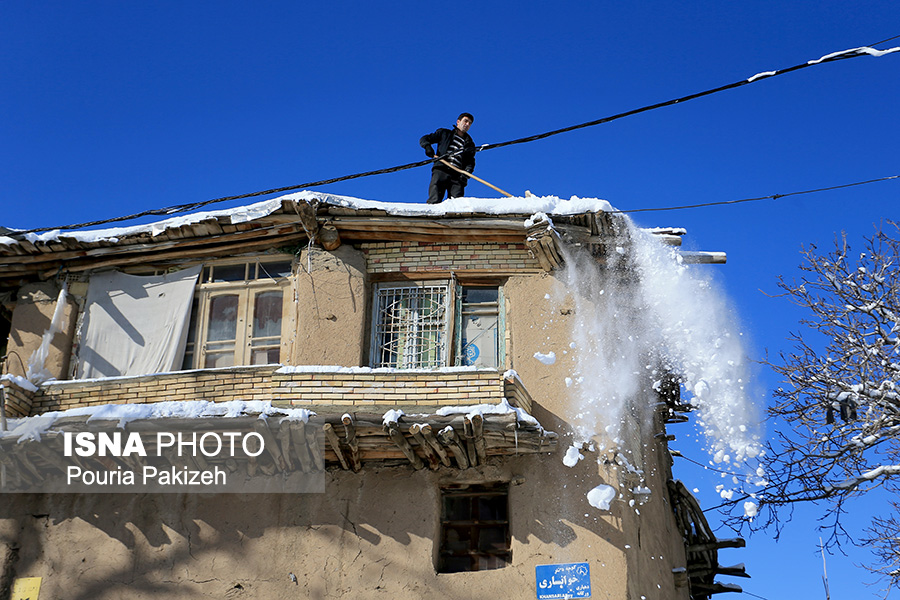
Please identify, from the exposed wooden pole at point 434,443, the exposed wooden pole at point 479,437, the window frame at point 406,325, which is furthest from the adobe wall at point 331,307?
the exposed wooden pole at point 479,437

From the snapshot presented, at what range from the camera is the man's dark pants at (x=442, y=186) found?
484 inches

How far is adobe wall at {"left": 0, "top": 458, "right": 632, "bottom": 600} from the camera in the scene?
954 cm

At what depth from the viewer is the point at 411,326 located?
1116 cm

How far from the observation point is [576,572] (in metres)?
9.38

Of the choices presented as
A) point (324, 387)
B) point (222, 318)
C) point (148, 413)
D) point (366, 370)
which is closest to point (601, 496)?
point (366, 370)

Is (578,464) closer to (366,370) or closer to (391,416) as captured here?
(391,416)

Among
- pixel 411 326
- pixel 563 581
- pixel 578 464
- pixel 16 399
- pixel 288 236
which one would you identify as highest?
pixel 288 236

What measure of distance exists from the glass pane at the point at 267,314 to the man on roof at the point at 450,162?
8.35 ft

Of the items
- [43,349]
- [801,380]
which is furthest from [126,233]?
[801,380]

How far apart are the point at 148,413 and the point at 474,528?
12.7 feet

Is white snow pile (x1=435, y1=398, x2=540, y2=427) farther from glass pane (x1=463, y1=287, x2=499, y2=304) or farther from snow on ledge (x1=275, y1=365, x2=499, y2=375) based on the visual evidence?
glass pane (x1=463, y1=287, x2=499, y2=304)

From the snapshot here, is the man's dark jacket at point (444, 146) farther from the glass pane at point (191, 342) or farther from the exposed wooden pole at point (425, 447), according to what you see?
the exposed wooden pole at point (425, 447)

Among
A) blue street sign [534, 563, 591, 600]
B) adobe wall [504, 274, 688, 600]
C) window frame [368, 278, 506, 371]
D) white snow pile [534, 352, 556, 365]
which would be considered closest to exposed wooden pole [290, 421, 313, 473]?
window frame [368, 278, 506, 371]

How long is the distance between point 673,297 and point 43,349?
831 cm
